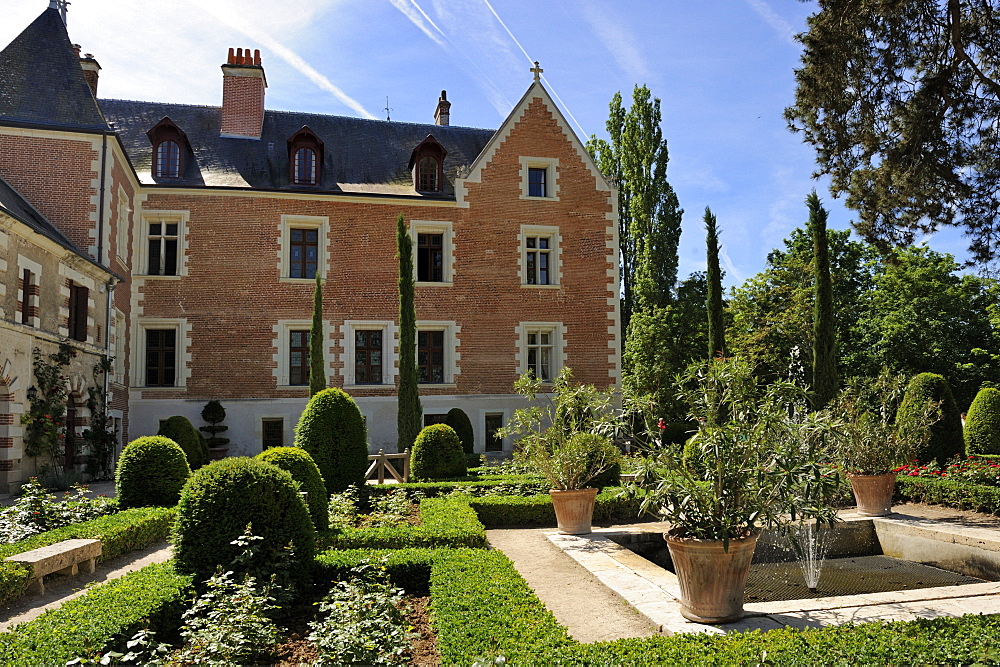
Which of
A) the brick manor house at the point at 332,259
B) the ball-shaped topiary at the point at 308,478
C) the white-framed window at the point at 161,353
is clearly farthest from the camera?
the brick manor house at the point at 332,259

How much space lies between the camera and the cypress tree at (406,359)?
1880 cm

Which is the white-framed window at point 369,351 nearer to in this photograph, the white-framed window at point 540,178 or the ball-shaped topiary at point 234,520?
the white-framed window at point 540,178

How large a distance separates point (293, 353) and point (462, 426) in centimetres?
597

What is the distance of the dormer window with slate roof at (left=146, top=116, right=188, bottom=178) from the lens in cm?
2180

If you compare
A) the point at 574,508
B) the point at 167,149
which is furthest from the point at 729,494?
the point at 167,149

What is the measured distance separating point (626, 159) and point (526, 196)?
32.4 feet

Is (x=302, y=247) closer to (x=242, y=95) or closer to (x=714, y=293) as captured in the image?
(x=242, y=95)

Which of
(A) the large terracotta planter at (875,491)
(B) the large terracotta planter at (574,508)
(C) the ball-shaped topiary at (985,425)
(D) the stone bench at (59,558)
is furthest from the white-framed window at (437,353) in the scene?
(D) the stone bench at (59,558)

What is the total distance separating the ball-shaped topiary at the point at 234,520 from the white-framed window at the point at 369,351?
15.6m

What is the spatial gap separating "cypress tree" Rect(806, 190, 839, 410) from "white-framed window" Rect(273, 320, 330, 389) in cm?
1380

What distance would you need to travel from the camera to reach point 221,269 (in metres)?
21.5

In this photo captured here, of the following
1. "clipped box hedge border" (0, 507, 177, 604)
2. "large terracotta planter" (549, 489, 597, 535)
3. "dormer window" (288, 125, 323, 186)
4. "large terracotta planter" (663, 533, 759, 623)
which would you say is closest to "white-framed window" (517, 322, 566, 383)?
"dormer window" (288, 125, 323, 186)

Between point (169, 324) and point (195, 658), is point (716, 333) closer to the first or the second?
point (169, 324)

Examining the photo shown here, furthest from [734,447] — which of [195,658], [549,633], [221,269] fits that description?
[221,269]
